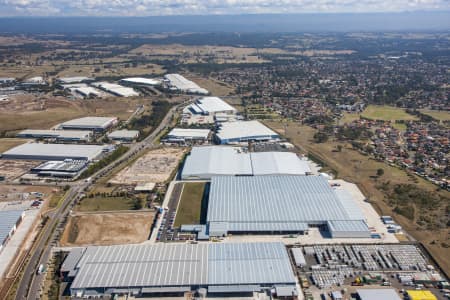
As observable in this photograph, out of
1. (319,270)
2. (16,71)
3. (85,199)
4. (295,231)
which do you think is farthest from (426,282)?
(16,71)

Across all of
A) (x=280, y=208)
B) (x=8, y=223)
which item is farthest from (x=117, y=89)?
(x=280, y=208)

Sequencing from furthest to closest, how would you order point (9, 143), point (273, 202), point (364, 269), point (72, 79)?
point (72, 79), point (9, 143), point (273, 202), point (364, 269)

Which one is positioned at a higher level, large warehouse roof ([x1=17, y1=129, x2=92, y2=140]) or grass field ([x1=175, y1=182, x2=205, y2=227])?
large warehouse roof ([x1=17, y1=129, x2=92, y2=140])

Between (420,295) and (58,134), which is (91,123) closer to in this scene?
(58,134)

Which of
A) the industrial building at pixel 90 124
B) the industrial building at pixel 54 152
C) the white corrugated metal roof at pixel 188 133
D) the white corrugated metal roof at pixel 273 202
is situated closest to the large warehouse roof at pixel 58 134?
the industrial building at pixel 90 124

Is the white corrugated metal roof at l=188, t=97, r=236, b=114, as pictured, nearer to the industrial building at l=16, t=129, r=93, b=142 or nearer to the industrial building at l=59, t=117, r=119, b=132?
the industrial building at l=59, t=117, r=119, b=132

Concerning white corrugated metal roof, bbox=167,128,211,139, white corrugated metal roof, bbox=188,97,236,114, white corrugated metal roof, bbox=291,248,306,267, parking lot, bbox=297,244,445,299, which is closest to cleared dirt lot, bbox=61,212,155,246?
white corrugated metal roof, bbox=291,248,306,267
